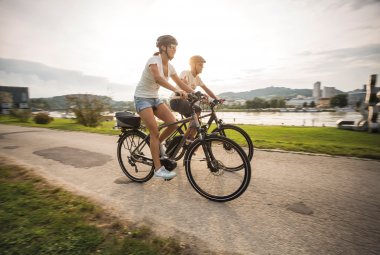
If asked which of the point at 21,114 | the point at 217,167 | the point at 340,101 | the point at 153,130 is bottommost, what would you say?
the point at 217,167

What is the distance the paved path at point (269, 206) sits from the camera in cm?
227

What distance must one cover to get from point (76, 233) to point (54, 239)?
205 millimetres

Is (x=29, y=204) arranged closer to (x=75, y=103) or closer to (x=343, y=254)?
(x=343, y=254)

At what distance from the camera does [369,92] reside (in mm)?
16953

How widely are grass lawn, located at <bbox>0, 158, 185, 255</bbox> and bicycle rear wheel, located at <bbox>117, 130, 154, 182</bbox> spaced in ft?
3.86

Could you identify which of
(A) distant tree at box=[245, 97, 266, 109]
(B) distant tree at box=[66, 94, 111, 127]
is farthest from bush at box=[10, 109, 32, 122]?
(A) distant tree at box=[245, 97, 266, 109]

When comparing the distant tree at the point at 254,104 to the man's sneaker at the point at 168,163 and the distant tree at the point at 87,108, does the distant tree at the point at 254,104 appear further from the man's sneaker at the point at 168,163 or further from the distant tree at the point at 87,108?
the man's sneaker at the point at 168,163

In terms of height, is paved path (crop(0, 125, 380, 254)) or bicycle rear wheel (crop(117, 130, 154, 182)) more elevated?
bicycle rear wheel (crop(117, 130, 154, 182))

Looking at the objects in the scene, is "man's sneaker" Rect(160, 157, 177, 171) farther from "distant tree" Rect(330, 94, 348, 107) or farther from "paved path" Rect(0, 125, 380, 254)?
"distant tree" Rect(330, 94, 348, 107)

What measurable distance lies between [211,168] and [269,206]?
1.01m

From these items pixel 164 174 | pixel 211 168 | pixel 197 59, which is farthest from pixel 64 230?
pixel 197 59

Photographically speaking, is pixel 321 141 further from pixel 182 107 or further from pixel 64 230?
pixel 64 230

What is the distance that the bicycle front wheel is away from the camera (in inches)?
128

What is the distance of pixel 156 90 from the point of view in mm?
3740
